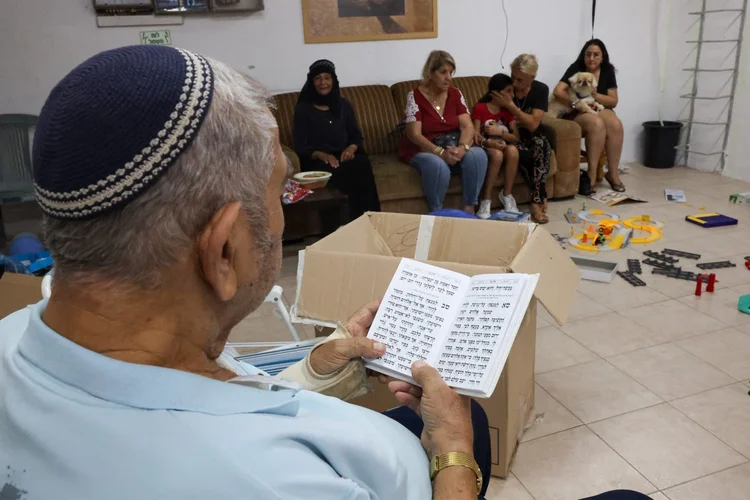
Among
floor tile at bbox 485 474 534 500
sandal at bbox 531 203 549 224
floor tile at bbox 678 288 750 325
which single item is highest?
sandal at bbox 531 203 549 224

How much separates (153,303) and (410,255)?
1326mm

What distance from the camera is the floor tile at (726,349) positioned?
7.06 feet

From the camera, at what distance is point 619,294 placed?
110 inches

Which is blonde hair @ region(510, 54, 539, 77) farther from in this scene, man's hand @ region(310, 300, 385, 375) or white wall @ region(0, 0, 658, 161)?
man's hand @ region(310, 300, 385, 375)

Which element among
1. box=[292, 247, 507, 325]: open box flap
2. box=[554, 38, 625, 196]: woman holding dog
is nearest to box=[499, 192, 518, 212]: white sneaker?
box=[554, 38, 625, 196]: woman holding dog

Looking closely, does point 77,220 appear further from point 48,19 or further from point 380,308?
point 48,19

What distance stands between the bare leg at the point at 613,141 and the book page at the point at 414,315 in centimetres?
375

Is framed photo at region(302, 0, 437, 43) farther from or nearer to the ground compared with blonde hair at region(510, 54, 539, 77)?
farther from the ground

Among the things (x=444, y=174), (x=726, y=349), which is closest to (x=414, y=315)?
(x=726, y=349)

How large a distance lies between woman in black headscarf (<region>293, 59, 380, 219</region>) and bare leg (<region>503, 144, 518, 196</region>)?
3.15 ft

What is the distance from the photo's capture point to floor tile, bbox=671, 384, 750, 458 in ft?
5.91

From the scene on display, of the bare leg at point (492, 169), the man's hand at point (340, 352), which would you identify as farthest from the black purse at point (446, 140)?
the man's hand at point (340, 352)

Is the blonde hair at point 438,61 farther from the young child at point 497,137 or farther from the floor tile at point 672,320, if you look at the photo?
the floor tile at point 672,320

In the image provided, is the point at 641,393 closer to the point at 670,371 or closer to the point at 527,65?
the point at 670,371
